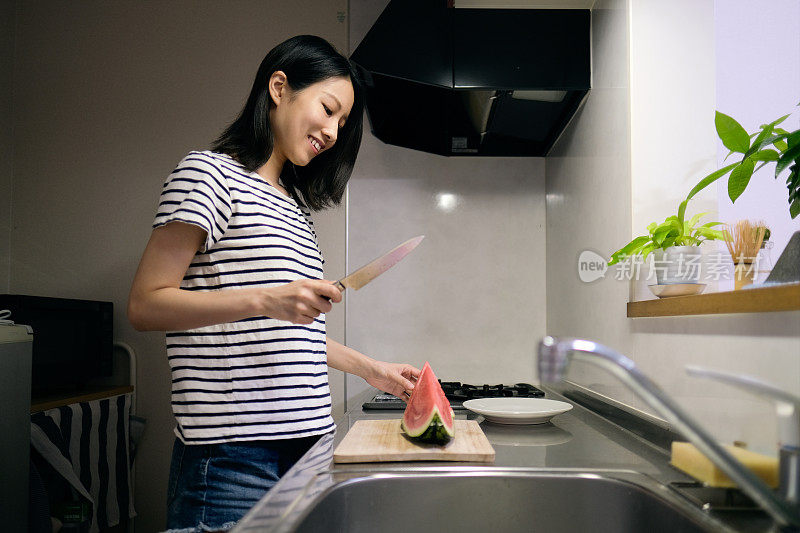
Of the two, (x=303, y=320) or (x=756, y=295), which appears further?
(x=303, y=320)

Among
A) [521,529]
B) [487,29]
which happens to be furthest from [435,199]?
[521,529]

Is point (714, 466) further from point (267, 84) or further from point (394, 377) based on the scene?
point (267, 84)

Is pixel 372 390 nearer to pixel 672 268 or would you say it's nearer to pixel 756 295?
pixel 672 268

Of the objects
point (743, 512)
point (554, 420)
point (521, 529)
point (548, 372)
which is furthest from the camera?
point (554, 420)

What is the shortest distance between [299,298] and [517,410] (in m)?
0.73

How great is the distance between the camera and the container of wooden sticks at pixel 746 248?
1075 millimetres

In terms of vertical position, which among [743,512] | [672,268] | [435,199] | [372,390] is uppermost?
[435,199]

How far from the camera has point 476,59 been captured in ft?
6.63

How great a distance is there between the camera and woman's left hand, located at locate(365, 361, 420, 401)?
1422mm

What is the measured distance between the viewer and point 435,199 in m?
2.62

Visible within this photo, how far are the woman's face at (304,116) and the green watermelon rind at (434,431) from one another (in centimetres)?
59

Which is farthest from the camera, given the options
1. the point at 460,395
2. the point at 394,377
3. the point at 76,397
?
the point at 76,397

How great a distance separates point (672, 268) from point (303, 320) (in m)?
0.74

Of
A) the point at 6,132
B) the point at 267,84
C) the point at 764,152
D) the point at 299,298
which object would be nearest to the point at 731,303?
the point at 764,152
